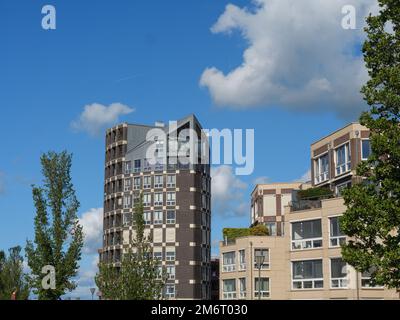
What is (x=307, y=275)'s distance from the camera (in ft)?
180

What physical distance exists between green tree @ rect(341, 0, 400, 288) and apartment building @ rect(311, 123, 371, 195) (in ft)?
85.2

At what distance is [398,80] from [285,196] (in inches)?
2490

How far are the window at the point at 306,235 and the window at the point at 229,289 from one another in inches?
635

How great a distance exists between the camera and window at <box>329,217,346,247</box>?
52062 mm

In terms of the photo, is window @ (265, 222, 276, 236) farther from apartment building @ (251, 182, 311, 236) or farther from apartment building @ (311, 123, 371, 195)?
apartment building @ (311, 123, 371, 195)

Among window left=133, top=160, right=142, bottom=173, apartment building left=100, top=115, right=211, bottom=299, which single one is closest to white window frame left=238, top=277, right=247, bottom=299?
apartment building left=100, top=115, right=211, bottom=299

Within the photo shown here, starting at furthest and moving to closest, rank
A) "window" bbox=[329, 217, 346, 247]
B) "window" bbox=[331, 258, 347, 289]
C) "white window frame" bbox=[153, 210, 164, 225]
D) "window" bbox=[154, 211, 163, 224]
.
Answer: "window" bbox=[154, 211, 163, 224]
"white window frame" bbox=[153, 210, 164, 225]
"window" bbox=[329, 217, 346, 247]
"window" bbox=[331, 258, 347, 289]

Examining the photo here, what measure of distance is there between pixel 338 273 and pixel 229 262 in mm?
21445
